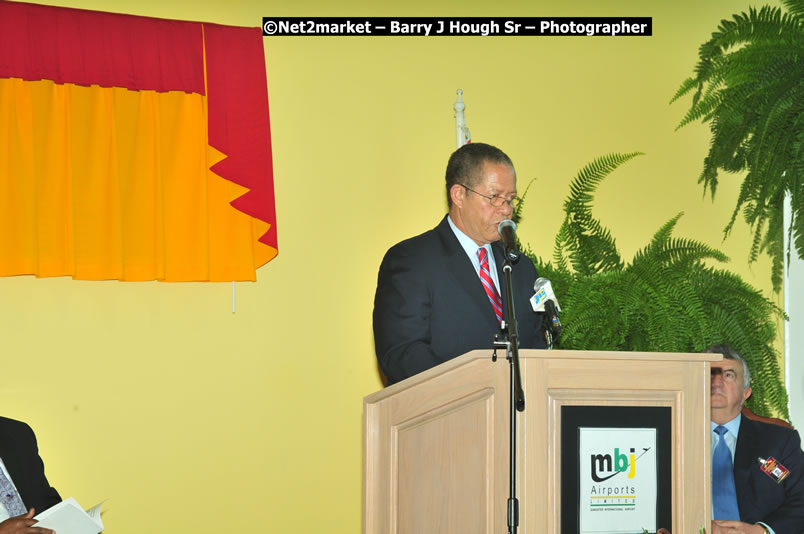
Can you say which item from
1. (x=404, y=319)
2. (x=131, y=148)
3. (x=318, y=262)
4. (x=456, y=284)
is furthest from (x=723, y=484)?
(x=131, y=148)

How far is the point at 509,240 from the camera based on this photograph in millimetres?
2164

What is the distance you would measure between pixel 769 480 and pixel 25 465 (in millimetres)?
2667

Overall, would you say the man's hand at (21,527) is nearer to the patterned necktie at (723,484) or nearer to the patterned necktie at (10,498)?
the patterned necktie at (10,498)

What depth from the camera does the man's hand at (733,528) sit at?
9.32 ft

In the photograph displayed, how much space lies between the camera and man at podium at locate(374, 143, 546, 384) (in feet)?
8.46

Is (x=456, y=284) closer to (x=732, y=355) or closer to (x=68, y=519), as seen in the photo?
(x=732, y=355)

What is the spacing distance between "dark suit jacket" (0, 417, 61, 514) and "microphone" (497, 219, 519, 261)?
2095mm

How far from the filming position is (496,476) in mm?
1941

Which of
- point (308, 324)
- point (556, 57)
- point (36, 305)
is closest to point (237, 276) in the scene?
point (308, 324)

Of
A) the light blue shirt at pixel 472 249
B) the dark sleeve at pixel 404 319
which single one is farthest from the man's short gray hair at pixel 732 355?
the dark sleeve at pixel 404 319

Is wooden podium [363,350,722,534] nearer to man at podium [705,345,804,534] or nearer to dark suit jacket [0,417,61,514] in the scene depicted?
man at podium [705,345,804,534]

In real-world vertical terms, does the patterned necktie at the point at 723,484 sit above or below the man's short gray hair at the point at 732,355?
below

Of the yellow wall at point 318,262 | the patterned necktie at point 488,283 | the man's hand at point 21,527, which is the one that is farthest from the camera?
the yellow wall at point 318,262

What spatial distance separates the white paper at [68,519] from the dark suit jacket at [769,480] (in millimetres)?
2192
